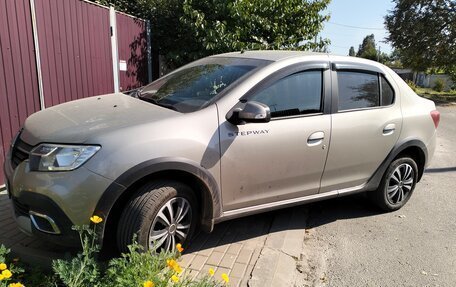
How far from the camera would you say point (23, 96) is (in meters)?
5.07

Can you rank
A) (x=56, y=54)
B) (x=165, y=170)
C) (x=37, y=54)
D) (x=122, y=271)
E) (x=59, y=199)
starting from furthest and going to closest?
(x=56, y=54) < (x=37, y=54) < (x=165, y=170) < (x=59, y=199) < (x=122, y=271)

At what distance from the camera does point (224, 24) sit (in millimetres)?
8250

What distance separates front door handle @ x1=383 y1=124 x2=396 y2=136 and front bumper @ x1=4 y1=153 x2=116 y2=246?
9.84ft

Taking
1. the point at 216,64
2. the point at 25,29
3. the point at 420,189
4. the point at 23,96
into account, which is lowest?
the point at 420,189

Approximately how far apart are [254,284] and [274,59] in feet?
6.68

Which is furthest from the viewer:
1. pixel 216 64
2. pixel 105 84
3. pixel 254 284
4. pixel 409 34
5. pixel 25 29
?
pixel 409 34

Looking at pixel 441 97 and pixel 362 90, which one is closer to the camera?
pixel 362 90

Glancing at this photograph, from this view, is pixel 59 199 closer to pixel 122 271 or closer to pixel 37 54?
pixel 122 271

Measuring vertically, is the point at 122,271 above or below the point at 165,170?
below

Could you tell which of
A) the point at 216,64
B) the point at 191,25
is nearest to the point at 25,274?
the point at 216,64

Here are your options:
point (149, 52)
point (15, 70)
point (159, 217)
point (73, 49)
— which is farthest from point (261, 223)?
point (149, 52)

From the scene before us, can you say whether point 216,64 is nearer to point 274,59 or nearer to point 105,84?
point 274,59

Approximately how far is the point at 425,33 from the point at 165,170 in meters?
24.5

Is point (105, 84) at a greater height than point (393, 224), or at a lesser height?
greater
